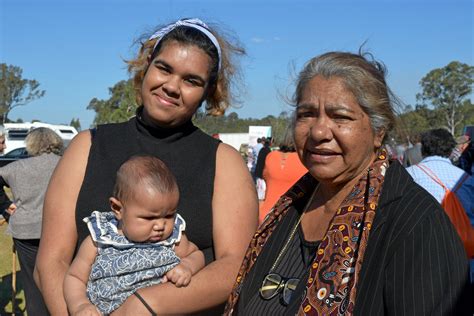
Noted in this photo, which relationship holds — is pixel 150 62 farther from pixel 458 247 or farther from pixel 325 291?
pixel 458 247

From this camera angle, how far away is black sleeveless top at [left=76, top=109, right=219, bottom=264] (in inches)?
92.0

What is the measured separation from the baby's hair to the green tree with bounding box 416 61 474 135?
65029mm

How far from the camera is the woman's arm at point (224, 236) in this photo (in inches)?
83.9

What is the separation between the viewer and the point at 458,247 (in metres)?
1.74

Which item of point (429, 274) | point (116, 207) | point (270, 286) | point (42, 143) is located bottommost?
point (42, 143)

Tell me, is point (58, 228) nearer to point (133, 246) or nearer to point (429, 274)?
point (133, 246)

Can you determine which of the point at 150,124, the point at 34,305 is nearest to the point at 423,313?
the point at 150,124

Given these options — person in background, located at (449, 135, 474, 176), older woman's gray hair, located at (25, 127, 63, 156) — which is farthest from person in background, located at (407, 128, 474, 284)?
person in background, located at (449, 135, 474, 176)

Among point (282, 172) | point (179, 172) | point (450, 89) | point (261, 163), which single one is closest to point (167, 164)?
point (179, 172)

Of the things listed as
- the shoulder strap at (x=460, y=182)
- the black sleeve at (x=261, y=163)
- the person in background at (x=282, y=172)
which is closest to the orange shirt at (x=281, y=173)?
the person in background at (x=282, y=172)

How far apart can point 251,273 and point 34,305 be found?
3.81 meters

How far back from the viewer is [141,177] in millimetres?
2229

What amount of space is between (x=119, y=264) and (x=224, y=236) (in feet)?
1.55

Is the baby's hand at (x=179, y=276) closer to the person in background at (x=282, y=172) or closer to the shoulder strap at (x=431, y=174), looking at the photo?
the shoulder strap at (x=431, y=174)
